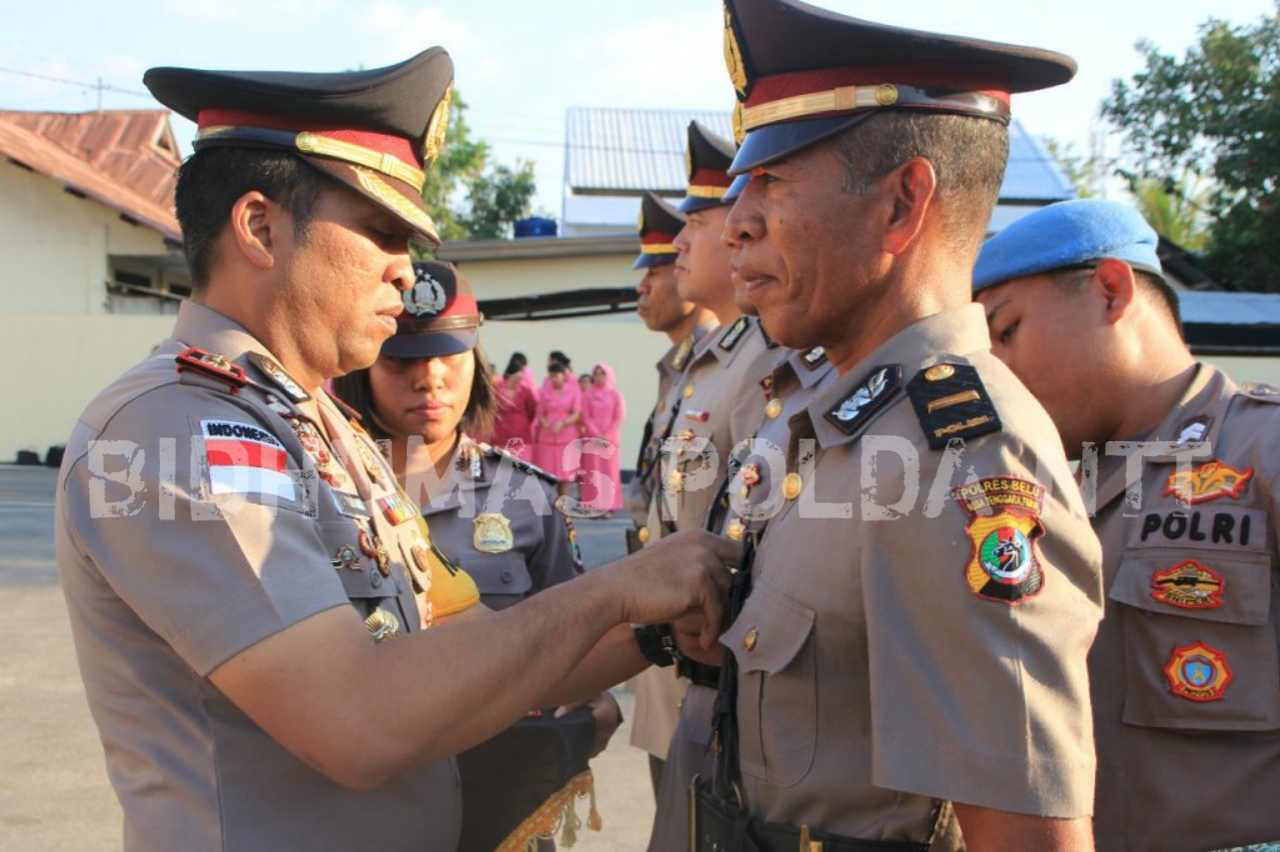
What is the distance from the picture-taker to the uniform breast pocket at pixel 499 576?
3418 mm

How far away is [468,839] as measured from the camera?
3.25 m

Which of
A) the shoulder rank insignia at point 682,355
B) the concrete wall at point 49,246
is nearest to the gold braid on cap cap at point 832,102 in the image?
the shoulder rank insignia at point 682,355

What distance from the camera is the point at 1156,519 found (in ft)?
7.93

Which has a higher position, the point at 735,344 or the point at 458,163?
the point at 458,163

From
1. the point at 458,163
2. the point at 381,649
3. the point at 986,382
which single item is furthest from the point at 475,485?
the point at 458,163

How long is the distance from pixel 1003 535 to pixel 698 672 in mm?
867

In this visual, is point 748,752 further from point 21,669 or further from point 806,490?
point 21,669

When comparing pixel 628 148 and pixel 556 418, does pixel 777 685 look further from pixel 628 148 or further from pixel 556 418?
pixel 628 148

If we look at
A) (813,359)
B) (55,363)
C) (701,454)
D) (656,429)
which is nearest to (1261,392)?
(813,359)

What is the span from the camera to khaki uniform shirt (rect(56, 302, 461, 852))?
5.74 feet

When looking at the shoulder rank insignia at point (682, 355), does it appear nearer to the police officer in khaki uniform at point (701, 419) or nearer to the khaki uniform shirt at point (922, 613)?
the police officer in khaki uniform at point (701, 419)

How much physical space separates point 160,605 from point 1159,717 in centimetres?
181

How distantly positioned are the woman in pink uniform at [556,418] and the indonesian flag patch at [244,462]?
11.8 metres

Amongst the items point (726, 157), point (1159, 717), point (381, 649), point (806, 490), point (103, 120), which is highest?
point (103, 120)
